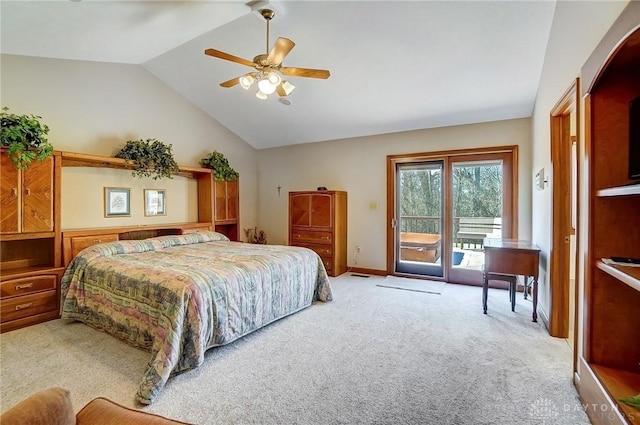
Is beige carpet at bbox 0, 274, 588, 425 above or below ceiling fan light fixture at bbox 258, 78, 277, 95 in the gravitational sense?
below

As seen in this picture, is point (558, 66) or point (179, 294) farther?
point (558, 66)

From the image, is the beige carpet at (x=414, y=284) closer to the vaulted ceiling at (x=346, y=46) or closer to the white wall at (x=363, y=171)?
the white wall at (x=363, y=171)

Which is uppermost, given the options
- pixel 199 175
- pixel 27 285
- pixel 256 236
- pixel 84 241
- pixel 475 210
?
pixel 199 175

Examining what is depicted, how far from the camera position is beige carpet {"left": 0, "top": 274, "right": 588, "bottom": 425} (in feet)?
6.08

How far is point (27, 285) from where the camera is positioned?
3148mm

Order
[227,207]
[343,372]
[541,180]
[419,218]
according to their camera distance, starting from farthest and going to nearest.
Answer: [227,207] < [419,218] < [541,180] < [343,372]

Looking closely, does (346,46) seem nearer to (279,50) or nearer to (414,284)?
(279,50)

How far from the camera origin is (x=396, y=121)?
4832 millimetres

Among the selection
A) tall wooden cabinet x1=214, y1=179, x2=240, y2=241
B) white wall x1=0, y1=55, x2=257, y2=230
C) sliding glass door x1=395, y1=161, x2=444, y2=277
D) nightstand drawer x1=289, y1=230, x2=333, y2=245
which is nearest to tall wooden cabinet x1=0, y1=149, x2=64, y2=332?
white wall x1=0, y1=55, x2=257, y2=230

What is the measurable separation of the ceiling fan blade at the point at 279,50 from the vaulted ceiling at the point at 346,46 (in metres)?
0.65

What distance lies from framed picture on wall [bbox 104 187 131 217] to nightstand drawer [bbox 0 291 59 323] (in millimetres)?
1248

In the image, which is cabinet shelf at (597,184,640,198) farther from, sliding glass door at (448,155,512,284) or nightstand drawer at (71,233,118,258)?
nightstand drawer at (71,233,118,258)

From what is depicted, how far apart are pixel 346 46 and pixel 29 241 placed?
4.26 metres

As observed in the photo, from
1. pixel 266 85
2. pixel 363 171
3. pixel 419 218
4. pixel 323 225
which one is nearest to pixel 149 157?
pixel 266 85
